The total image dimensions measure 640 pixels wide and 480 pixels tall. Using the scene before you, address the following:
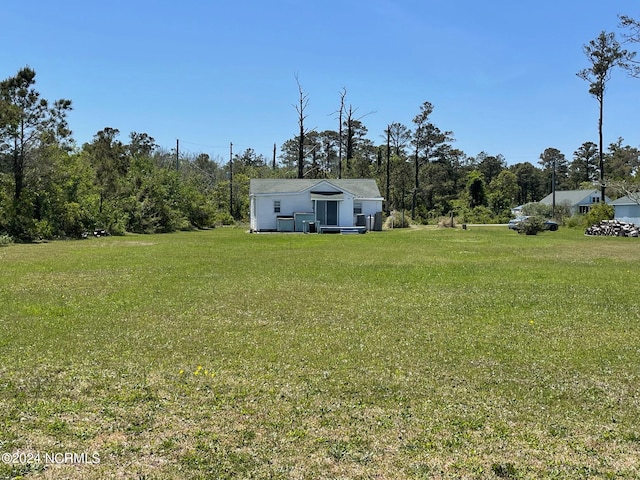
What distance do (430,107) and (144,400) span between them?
58329mm

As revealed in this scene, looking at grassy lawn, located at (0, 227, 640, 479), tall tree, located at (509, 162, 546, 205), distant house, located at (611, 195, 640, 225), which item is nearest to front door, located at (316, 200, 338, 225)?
distant house, located at (611, 195, 640, 225)

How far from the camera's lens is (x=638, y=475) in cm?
332

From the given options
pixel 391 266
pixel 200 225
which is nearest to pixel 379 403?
pixel 391 266

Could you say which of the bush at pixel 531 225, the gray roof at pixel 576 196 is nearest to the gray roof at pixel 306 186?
the bush at pixel 531 225

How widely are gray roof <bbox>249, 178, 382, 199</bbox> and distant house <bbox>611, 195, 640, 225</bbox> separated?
19.1m

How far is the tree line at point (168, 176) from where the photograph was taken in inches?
996

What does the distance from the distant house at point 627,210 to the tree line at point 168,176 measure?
2.46m

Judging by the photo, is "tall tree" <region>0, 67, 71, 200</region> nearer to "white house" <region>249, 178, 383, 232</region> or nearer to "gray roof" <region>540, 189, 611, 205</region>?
"white house" <region>249, 178, 383, 232</region>

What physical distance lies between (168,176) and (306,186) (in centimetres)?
1049

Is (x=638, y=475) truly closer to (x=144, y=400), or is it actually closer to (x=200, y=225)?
(x=144, y=400)

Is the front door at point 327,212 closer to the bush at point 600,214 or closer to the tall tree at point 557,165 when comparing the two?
the bush at point 600,214

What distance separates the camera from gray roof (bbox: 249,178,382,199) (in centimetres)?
3594

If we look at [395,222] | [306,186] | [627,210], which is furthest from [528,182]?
[306,186]

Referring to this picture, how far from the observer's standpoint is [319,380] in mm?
5074
